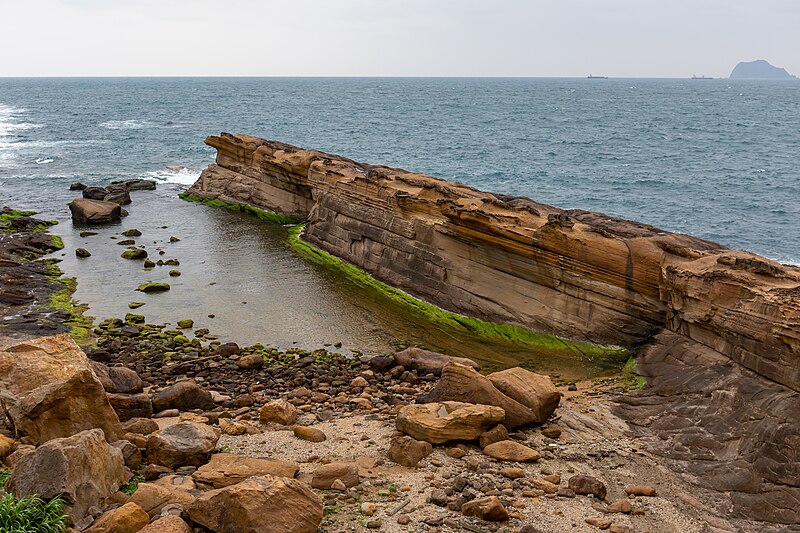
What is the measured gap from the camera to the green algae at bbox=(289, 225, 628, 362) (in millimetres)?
21656

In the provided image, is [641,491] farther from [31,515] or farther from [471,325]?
[471,325]

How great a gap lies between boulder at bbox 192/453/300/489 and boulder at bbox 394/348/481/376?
25.9 ft

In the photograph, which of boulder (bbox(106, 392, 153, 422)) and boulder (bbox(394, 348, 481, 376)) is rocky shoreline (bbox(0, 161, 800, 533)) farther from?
boulder (bbox(394, 348, 481, 376))

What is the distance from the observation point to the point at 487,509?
1121 centimetres

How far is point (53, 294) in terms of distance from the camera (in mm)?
27203

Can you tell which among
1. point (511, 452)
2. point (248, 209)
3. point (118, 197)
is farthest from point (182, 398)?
point (118, 197)

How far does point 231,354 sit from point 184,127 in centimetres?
7779

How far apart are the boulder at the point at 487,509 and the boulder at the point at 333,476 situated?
78.2 inches

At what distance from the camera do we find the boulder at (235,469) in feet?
38.8

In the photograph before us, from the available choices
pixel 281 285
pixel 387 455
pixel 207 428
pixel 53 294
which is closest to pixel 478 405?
pixel 387 455

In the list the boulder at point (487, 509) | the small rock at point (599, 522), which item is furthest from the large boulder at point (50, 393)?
the small rock at point (599, 522)

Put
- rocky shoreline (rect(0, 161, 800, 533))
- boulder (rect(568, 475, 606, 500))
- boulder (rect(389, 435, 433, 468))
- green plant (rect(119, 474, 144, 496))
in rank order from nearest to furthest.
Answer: rocky shoreline (rect(0, 161, 800, 533)) < green plant (rect(119, 474, 144, 496)) < boulder (rect(568, 475, 606, 500)) < boulder (rect(389, 435, 433, 468))

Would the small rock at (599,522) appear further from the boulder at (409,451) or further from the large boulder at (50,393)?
the large boulder at (50,393)

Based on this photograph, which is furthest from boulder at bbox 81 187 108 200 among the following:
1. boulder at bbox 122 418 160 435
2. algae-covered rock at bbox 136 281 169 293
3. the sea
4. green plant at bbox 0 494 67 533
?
green plant at bbox 0 494 67 533
